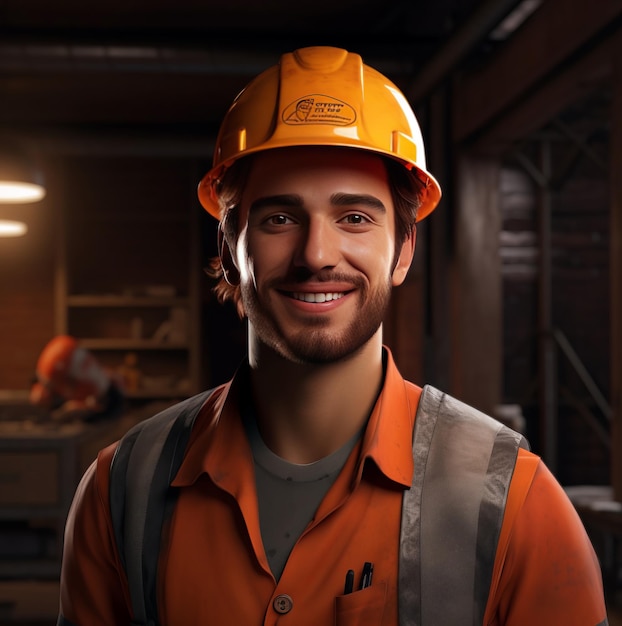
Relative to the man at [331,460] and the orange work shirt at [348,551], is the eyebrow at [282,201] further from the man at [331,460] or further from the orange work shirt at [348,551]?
the orange work shirt at [348,551]

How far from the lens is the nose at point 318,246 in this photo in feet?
3.95

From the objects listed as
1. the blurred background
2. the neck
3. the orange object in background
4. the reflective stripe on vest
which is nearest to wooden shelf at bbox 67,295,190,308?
the blurred background

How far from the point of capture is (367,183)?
4.22 ft

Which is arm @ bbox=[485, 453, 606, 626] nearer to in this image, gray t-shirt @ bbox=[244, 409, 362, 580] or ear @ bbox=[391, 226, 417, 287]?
gray t-shirt @ bbox=[244, 409, 362, 580]

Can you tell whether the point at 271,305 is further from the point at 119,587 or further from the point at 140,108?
the point at 140,108

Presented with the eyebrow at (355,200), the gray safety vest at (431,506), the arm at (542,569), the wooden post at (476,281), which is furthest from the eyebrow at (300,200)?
the wooden post at (476,281)

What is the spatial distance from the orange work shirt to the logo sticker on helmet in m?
0.42

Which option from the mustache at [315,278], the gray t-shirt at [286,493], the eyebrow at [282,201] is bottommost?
the gray t-shirt at [286,493]

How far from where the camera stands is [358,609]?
3.70 feet

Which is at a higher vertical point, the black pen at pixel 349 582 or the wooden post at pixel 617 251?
the wooden post at pixel 617 251

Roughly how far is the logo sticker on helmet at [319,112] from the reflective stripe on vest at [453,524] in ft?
1.62

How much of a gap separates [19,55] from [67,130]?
2436 mm

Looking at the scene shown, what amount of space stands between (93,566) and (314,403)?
43 centimetres

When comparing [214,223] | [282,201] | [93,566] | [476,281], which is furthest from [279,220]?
[214,223]
